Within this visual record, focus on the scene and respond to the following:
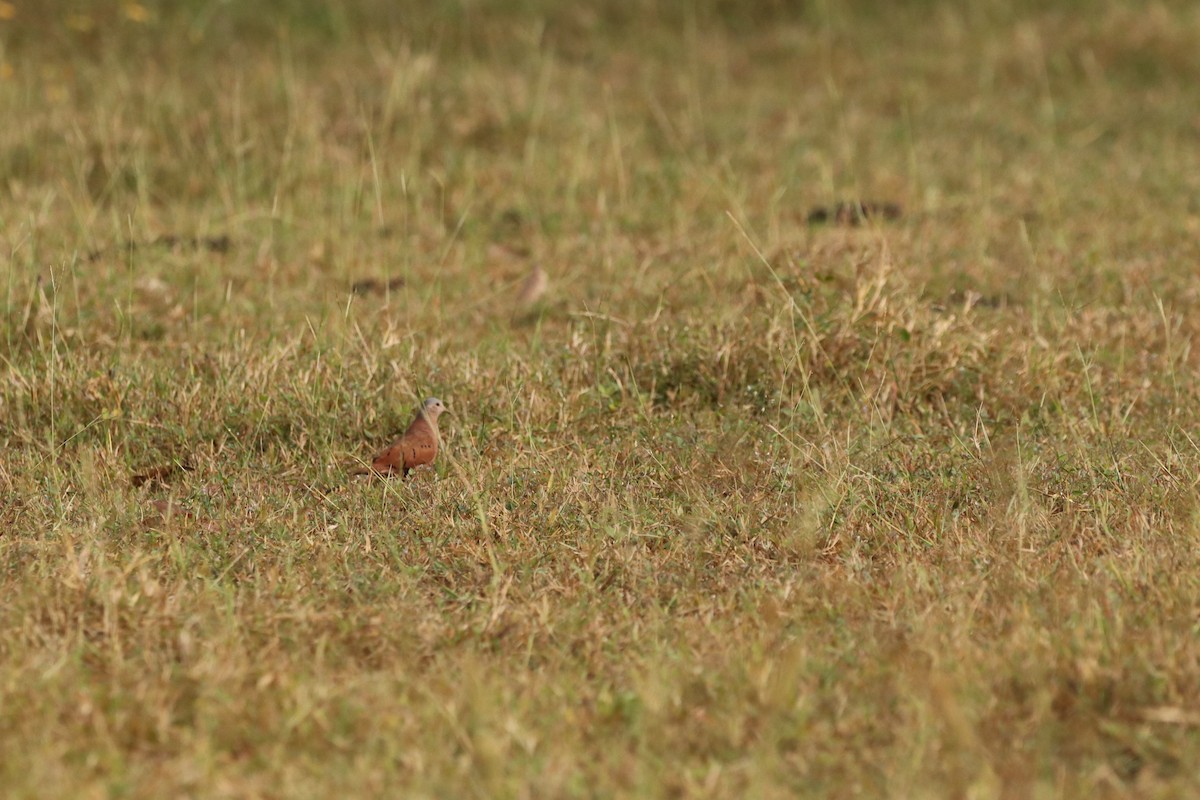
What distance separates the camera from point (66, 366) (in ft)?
13.4

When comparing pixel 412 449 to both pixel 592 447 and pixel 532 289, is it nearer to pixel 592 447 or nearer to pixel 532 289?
pixel 592 447

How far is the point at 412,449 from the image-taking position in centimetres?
350

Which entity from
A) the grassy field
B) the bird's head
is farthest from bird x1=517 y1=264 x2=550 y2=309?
the bird's head

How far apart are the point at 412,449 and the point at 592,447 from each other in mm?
443

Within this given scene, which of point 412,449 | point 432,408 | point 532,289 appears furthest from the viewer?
point 532,289

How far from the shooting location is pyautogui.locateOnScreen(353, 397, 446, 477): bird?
3.47m

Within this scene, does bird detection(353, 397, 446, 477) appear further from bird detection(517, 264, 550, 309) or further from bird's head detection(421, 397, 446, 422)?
bird detection(517, 264, 550, 309)

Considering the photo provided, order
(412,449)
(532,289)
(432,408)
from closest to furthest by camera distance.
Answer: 1. (412,449)
2. (432,408)
3. (532,289)

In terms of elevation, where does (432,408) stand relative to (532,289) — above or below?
above

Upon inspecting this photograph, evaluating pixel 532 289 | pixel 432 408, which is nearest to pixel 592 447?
pixel 432 408

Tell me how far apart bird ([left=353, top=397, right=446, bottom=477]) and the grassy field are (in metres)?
0.05

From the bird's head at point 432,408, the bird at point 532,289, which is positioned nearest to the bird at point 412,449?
the bird's head at point 432,408

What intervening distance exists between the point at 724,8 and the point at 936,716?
24.4 feet

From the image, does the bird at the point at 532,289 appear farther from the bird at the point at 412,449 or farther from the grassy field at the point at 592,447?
the bird at the point at 412,449
